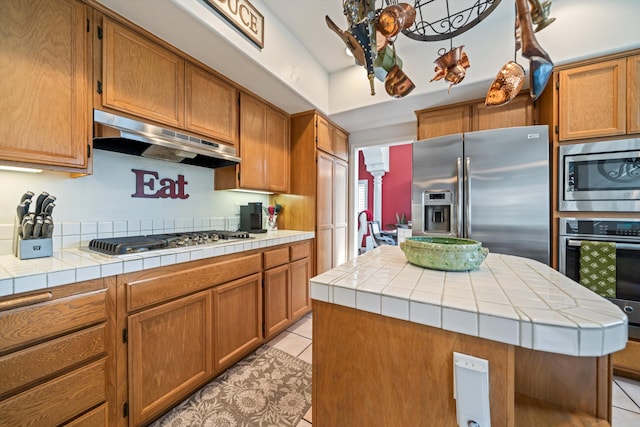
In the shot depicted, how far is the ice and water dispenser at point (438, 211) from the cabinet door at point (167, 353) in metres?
1.90

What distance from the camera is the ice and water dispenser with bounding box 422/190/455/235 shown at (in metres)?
2.11

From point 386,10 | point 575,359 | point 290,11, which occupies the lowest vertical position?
point 575,359

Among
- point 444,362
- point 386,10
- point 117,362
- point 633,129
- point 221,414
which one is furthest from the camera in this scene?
point 633,129

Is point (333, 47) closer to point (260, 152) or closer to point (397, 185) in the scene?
point (260, 152)

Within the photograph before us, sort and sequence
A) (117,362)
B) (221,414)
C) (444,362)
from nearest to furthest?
(444,362), (117,362), (221,414)

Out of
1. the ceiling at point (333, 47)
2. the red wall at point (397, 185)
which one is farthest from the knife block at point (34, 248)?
the red wall at point (397, 185)

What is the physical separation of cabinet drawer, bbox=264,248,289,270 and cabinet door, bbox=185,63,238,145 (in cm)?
102

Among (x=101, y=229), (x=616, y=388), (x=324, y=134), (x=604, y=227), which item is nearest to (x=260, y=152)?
(x=324, y=134)

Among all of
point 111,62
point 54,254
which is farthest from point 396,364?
point 111,62

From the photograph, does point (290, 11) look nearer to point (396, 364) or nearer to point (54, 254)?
point (54, 254)

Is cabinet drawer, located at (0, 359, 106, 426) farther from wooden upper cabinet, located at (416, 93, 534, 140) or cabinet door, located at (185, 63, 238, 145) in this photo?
wooden upper cabinet, located at (416, 93, 534, 140)

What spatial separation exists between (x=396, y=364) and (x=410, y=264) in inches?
17.8

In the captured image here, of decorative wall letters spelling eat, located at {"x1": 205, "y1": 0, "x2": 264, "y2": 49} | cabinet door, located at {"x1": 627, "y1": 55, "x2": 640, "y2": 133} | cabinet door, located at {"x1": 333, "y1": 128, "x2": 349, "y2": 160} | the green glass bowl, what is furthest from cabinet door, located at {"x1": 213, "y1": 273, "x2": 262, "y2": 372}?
cabinet door, located at {"x1": 627, "y1": 55, "x2": 640, "y2": 133}

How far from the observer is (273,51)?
193 centimetres
